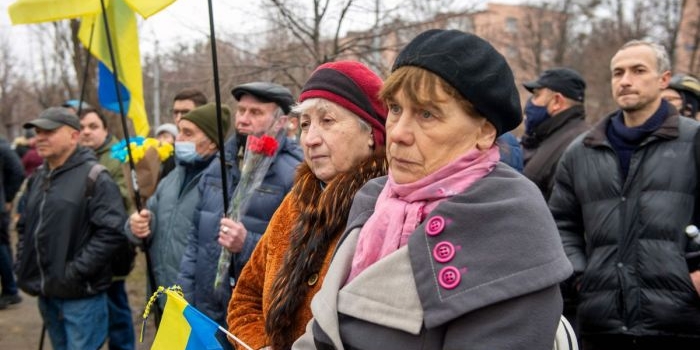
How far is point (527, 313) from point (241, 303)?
1.41 meters

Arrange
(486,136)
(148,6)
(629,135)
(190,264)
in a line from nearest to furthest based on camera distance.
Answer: (486,136), (148,6), (629,135), (190,264)

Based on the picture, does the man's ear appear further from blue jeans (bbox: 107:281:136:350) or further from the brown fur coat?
blue jeans (bbox: 107:281:136:350)

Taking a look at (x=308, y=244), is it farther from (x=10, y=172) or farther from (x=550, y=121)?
(x=10, y=172)

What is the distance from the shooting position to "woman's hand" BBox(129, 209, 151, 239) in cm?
416

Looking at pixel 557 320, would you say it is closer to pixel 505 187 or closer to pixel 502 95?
pixel 505 187

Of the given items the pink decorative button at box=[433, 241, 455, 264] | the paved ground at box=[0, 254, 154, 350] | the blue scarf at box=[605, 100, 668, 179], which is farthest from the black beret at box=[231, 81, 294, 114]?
the paved ground at box=[0, 254, 154, 350]

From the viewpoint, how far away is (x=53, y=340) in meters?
4.89

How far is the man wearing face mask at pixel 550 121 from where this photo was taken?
486 centimetres

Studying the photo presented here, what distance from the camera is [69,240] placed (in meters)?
4.64

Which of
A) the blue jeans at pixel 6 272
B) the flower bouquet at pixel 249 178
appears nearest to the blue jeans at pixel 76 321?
the flower bouquet at pixel 249 178

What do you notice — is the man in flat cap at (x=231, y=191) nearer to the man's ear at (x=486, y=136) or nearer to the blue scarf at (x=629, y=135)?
the blue scarf at (x=629, y=135)

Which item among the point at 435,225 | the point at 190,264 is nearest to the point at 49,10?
the point at 190,264

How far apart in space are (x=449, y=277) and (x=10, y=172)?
8.21 meters

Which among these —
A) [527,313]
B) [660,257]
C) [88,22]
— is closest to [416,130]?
[527,313]
